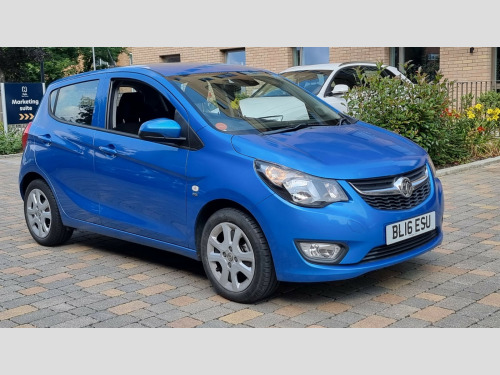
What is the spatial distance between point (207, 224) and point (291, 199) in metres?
0.74

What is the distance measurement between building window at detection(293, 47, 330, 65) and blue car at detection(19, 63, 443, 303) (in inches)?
501

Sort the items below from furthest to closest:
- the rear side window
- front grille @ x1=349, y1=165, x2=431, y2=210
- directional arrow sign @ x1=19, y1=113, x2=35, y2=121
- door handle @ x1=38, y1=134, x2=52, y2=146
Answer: directional arrow sign @ x1=19, y1=113, x2=35, y2=121 < door handle @ x1=38, y1=134, x2=52, y2=146 < the rear side window < front grille @ x1=349, y1=165, x2=431, y2=210

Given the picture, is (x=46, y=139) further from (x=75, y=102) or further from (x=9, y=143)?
(x=9, y=143)

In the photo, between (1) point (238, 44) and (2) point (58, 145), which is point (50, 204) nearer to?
(2) point (58, 145)

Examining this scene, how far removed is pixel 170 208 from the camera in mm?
5227

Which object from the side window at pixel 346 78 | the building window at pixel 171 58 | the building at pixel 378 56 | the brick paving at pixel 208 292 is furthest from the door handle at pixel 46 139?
the building window at pixel 171 58

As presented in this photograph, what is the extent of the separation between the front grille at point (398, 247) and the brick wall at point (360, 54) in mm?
12698

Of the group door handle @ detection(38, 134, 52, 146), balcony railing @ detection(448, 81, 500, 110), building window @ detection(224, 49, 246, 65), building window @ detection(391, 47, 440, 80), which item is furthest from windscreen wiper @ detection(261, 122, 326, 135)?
building window @ detection(224, 49, 246, 65)

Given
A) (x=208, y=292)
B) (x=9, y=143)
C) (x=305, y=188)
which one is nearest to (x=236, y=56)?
(x=9, y=143)

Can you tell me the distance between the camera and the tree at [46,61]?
90.1 feet

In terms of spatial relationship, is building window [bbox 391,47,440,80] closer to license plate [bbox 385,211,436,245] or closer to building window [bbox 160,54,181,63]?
building window [bbox 160,54,181,63]

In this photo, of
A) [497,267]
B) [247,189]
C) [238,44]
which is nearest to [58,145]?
[247,189]

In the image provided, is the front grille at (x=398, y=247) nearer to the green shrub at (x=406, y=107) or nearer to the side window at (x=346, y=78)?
the green shrub at (x=406, y=107)

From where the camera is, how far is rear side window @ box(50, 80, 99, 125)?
20.2ft
